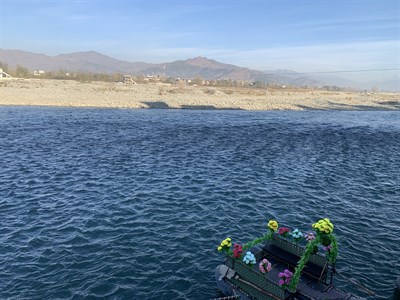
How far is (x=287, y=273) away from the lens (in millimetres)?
16969

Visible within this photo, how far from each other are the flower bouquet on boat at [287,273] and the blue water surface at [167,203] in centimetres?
179

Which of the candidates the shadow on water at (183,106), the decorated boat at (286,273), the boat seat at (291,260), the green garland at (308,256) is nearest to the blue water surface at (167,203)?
the decorated boat at (286,273)

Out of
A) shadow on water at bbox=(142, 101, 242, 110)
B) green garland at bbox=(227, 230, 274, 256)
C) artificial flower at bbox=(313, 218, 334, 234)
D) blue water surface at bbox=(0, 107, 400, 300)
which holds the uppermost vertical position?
artificial flower at bbox=(313, 218, 334, 234)

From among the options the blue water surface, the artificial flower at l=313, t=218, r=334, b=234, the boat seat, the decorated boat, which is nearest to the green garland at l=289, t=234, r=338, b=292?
the decorated boat

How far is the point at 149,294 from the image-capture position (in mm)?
18531

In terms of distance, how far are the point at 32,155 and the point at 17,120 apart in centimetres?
3032

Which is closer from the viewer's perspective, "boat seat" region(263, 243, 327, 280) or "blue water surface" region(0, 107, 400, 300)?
"boat seat" region(263, 243, 327, 280)

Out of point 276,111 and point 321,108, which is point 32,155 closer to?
point 276,111

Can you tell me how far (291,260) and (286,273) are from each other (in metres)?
3.40

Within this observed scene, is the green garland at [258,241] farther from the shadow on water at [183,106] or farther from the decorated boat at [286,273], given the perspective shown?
the shadow on water at [183,106]

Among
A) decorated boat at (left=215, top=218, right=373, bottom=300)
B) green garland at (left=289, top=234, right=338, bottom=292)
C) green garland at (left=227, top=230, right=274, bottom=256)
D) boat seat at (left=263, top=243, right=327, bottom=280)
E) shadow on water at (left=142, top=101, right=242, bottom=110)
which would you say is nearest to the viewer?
green garland at (left=289, top=234, right=338, bottom=292)

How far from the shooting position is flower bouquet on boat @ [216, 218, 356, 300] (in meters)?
17.1

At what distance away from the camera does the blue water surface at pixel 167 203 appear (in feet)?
66.6

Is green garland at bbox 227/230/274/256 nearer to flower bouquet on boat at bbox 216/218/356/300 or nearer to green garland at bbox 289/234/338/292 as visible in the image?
flower bouquet on boat at bbox 216/218/356/300
